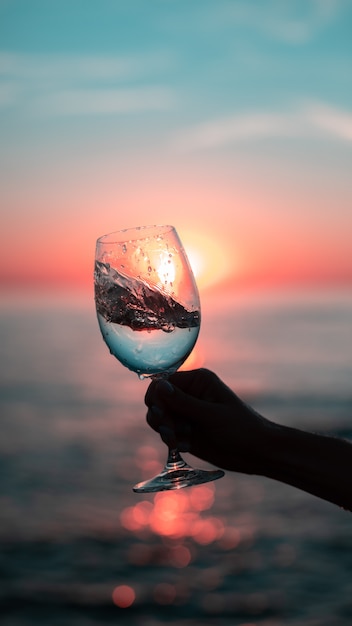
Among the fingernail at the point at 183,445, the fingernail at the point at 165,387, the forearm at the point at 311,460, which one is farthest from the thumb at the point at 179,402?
the forearm at the point at 311,460

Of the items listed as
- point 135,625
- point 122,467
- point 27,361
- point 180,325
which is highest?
point 27,361

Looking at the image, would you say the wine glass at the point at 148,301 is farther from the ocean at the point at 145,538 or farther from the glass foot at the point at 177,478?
the ocean at the point at 145,538

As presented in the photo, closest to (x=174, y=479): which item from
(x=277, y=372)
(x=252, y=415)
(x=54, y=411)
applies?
(x=252, y=415)

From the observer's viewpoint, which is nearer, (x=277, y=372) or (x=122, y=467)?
(x=122, y=467)

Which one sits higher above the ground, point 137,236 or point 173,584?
point 137,236

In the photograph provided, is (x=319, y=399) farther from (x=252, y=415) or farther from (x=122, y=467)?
(x=252, y=415)

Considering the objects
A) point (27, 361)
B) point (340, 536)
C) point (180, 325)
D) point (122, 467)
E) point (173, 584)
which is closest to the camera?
point (180, 325)
